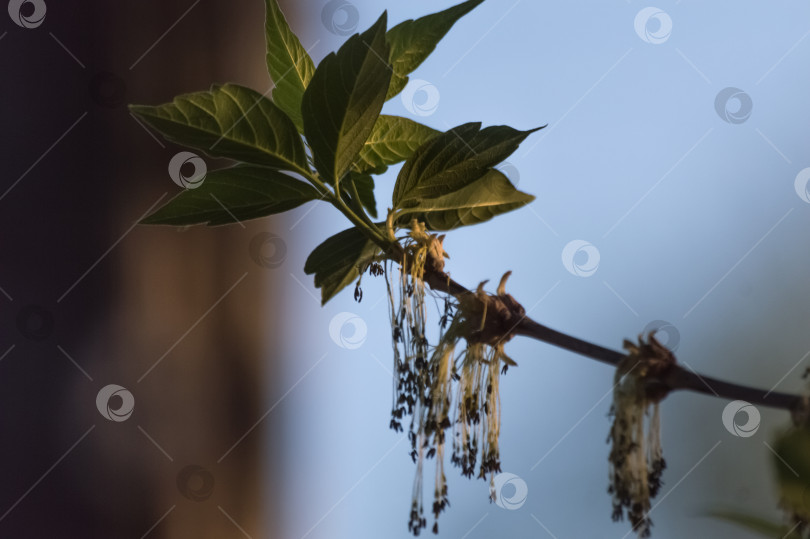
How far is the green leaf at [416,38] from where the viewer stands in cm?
40

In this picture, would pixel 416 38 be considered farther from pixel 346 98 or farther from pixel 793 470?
pixel 793 470

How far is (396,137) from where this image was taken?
44 cm

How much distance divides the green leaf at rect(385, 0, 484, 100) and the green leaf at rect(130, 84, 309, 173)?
8 centimetres

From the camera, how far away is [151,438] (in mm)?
879

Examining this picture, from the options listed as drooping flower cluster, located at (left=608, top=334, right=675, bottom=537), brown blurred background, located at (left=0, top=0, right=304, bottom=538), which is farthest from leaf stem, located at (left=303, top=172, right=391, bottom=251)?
brown blurred background, located at (left=0, top=0, right=304, bottom=538)

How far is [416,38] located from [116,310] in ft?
2.09

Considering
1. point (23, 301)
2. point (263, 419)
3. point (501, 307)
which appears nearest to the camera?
point (501, 307)

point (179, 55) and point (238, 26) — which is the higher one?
point (238, 26)

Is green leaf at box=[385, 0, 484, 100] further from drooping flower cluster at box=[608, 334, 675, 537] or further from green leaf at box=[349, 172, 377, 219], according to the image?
drooping flower cluster at box=[608, 334, 675, 537]

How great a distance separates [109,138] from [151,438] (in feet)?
1.35

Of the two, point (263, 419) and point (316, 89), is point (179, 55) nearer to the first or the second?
point (263, 419)

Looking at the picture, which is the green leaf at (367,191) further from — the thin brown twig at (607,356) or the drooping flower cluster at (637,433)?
the drooping flower cluster at (637,433)

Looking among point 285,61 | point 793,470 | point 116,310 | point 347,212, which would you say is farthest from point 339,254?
point 116,310

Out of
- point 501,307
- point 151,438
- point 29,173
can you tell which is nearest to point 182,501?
point 151,438
